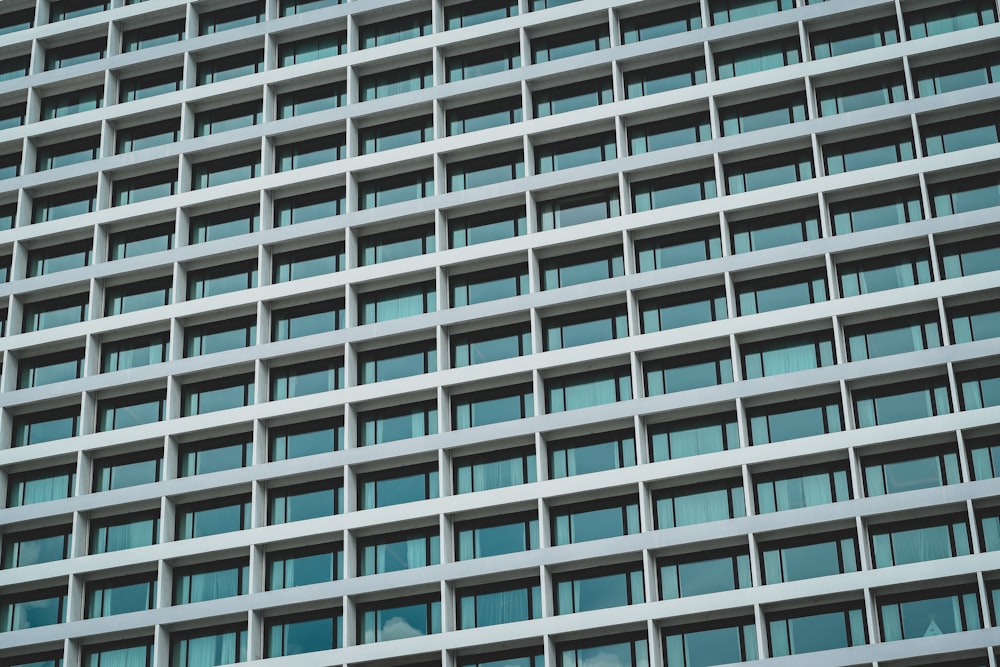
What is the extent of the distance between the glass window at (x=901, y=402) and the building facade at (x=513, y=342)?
0.41ft

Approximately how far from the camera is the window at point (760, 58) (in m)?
57.7

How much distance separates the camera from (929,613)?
48.3 metres

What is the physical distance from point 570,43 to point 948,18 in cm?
1313

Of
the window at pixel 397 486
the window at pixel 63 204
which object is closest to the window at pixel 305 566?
the window at pixel 397 486

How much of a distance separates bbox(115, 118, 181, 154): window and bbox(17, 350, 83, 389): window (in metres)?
8.30

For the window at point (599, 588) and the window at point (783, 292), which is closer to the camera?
the window at point (599, 588)

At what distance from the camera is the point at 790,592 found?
48281 mm

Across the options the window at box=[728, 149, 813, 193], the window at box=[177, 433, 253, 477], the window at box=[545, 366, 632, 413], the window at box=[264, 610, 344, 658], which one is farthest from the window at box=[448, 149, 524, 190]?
the window at box=[264, 610, 344, 658]

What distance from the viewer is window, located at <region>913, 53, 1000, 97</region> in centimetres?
5606

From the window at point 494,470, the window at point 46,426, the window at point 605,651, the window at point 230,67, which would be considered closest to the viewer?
the window at point 605,651

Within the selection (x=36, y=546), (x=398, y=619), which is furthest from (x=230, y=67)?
(x=398, y=619)

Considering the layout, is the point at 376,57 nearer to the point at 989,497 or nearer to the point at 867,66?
the point at 867,66

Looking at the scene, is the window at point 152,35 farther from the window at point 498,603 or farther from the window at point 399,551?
the window at point 498,603

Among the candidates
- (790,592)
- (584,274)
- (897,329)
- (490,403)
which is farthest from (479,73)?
(790,592)
